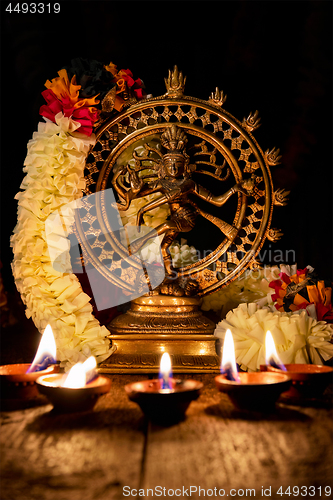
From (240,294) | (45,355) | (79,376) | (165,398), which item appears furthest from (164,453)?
(240,294)

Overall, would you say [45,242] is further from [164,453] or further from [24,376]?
[164,453]

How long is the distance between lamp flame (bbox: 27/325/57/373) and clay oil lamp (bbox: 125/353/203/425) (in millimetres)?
174

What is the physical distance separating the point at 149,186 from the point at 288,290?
15.2 inches

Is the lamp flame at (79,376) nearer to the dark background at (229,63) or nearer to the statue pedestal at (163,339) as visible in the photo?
the statue pedestal at (163,339)

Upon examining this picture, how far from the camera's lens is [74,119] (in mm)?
882

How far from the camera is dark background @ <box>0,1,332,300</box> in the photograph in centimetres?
125

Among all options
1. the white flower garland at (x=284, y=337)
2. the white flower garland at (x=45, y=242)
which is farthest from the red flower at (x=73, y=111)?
the white flower garland at (x=284, y=337)

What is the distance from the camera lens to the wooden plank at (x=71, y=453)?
39 centimetres

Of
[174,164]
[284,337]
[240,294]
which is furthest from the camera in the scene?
[240,294]

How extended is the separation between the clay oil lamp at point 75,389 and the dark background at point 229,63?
→ 916 mm

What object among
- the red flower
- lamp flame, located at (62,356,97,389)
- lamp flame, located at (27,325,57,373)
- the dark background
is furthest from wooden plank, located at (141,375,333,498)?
the dark background

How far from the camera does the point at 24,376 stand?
22.6 inches

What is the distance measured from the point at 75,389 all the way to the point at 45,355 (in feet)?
0.48

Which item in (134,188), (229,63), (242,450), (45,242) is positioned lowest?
(242,450)
